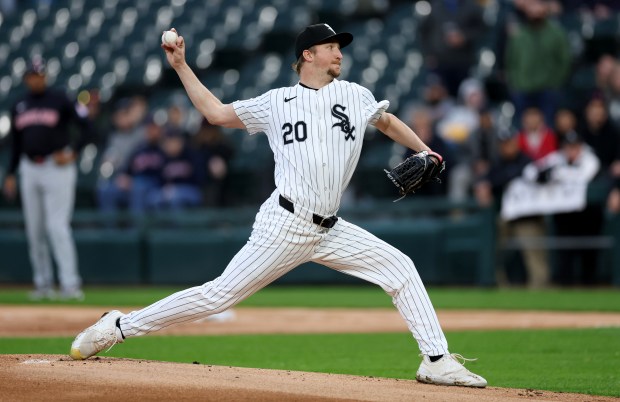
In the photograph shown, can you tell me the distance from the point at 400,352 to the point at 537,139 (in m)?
6.11

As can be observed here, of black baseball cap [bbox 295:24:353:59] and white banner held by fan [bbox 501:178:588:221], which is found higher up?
black baseball cap [bbox 295:24:353:59]

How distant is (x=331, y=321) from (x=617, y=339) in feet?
9.33

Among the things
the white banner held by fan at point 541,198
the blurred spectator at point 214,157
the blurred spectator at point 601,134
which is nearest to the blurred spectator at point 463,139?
the white banner held by fan at point 541,198

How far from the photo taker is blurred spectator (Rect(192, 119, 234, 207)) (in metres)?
14.9

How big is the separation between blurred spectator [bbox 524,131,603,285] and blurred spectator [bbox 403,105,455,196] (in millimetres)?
1091

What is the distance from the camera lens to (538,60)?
1366cm

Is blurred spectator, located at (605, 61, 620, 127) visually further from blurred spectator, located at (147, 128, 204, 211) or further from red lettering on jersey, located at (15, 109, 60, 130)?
red lettering on jersey, located at (15, 109, 60, 130)

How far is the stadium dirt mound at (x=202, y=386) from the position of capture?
484cm

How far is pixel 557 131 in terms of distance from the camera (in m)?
13.2

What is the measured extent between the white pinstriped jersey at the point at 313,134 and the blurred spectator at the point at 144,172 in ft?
31.1

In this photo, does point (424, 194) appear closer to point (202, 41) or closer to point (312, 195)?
point (202, 41)

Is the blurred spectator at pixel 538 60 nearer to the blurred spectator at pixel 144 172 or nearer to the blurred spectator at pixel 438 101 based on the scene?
the blurred spectator at pixel 438 101

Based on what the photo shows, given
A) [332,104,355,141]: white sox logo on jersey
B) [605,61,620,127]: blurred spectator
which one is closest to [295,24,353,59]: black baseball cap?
[332,104,355,141]: white sox logo on jersey

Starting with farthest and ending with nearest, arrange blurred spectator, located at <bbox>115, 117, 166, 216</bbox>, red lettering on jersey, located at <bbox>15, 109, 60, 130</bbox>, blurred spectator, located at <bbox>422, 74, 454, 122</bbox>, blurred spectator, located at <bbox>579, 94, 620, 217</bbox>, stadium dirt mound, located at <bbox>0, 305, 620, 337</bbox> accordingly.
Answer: blurred spectator, located at <bbox>115, 117, 166, 216</bbox> < blurred spectator, located at <bbox>422, 74, 454, 122</bbox> < blurred spectator, located at <bbox>579, 94, 620, 217</bbox> < red lettering on jersey, located at <bbox>15, 109, 60, 130</bbox> < stadium dirt mound, located at <bbox>0, 305, 620, 337</bbox>
